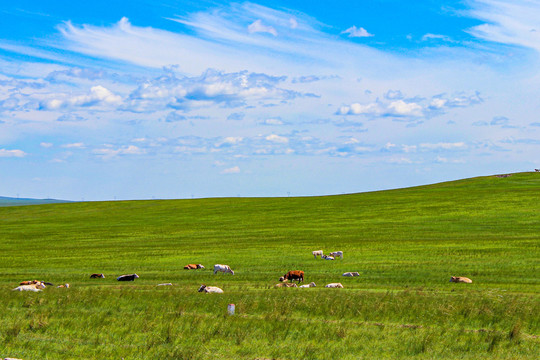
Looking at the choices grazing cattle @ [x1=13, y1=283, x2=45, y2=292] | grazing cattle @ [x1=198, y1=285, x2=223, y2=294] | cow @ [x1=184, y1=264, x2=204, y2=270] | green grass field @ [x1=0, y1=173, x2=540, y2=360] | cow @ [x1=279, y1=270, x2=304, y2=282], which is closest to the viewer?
green grass field @ [x1=0, y1=173, x2=540, y2=360]

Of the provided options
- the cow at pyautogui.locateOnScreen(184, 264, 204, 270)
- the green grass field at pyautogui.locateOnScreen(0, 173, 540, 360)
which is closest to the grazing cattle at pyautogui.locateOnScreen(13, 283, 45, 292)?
the green grass field at pyautogui.locateOnScreen(0, 173, 540, 360)

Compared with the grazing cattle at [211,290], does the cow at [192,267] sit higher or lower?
lower

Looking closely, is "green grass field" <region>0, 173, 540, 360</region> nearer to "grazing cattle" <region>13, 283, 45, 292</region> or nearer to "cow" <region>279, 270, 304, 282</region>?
"grazing cattle" <region>13, 283, 45, 292</region>

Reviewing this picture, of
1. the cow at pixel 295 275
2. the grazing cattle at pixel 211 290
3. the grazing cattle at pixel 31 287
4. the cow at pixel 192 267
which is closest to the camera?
the grazing cattle at pixel 211 290

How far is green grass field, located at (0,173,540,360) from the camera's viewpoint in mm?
15625

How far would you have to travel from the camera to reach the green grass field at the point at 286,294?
51.3ft

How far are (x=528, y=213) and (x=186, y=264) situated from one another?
42.9 metres

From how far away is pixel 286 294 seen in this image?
22578 millimetres

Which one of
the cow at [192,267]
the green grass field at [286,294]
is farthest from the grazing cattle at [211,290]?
the cow at [192,267]

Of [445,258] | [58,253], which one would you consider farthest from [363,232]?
[58,253]

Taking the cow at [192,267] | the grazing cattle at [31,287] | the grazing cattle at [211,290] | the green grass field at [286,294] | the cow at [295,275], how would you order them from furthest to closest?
the cow at [192,267], the cow at [295,275], the grazing cattle at [31,287], the grazing cattle at [211,290], the green grass field at [286,294]

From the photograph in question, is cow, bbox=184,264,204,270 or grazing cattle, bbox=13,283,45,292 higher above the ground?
grazing cattle, bbox=13,283,45,292

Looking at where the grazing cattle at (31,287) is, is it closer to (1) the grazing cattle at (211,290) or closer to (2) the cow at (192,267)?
(1) the grazing cattle at (211,290)

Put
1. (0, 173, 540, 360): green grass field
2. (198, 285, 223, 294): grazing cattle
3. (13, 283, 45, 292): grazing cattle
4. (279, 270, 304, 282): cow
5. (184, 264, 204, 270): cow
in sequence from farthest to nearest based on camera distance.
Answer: (184, 264, 204, 270): cow, (279, 270, 304, 282): cow, (13, 283, 45, 292): grazing cattle, (198, 285, 223, 294): grazing cattle, (0, 173, 540, 360): green grass field
